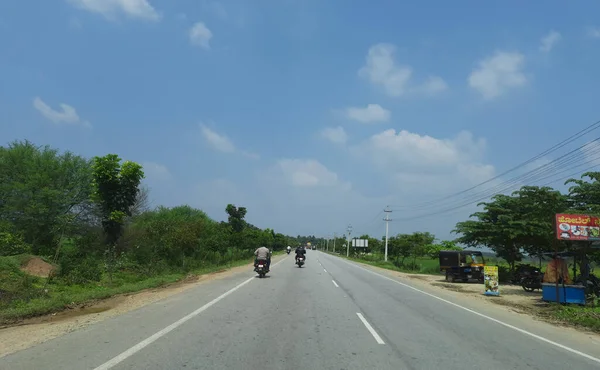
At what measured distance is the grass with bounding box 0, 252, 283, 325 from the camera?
42.1ft

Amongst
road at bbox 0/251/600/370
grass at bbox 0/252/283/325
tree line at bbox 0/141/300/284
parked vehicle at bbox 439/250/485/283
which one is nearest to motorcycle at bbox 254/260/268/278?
grass at bbox 0/252/283/325

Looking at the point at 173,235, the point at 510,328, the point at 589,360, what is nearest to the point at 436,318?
the point at 510,328

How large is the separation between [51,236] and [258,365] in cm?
3189

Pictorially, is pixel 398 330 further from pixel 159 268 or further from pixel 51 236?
pixel 51 236

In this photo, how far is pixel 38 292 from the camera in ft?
53.9

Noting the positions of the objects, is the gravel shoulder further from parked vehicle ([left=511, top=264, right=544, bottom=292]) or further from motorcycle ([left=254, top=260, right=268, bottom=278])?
parked vehicle ([left=511, top=264, right=544, bottom=292])

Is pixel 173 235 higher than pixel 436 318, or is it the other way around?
pixel 173 235

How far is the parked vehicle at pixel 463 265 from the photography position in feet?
104

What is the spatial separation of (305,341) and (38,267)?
896 inches

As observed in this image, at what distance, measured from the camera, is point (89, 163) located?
38.9 m

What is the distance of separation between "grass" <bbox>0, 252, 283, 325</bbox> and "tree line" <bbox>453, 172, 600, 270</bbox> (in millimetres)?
18317

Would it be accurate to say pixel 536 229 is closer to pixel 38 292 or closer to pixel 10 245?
pixel 38 292

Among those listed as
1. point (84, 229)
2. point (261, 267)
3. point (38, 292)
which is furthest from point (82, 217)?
point (38, 292)

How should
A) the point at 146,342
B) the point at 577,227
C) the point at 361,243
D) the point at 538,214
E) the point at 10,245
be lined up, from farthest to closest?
the point at 361,243 → the point at 10,245 → the point at 538,214 → the point at 577,227 → the point at 146,342
